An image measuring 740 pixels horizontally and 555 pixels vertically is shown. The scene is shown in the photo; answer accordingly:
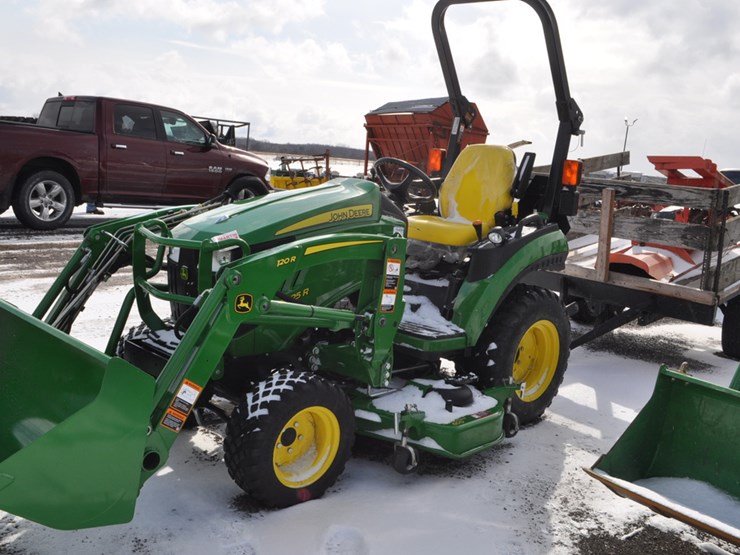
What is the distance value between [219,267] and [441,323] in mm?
1255

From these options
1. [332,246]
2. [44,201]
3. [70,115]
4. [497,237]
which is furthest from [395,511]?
[70,115]

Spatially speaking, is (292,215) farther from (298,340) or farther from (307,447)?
(307,447)

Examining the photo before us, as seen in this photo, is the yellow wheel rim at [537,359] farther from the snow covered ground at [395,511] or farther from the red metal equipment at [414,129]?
the red metal equipment at [414,129]

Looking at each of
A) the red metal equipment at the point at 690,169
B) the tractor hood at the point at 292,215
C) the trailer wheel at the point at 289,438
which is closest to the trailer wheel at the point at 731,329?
the red metal equipment at the point at 690,169

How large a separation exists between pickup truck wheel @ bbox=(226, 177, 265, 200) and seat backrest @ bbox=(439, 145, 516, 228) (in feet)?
25.0

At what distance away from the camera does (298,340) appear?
11.6ft

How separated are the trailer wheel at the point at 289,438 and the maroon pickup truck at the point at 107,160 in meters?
7.89

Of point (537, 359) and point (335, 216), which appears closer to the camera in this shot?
point (335, 216)

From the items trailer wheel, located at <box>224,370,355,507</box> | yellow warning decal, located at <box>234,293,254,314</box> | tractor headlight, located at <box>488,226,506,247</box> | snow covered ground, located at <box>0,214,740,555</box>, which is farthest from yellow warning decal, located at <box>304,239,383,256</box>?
snow covered ground, located at <box>0,214,740,555</box>

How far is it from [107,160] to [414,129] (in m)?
7.43

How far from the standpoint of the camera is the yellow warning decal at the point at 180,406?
270 centimetres

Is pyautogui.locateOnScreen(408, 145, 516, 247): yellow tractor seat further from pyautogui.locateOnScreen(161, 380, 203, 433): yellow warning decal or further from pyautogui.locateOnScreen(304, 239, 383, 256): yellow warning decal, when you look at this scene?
pyautogui.locateOnScreen(161, 380, 203, 433): yellow warning decal

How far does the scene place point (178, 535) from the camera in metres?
2.87

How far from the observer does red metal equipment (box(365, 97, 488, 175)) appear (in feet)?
51.9
